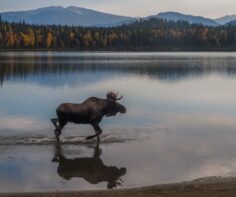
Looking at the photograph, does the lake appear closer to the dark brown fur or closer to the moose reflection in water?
the moose reflection in water

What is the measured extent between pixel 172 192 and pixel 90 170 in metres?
4.16

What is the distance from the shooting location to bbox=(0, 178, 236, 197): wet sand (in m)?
10.7

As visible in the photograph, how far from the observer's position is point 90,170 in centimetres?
1457

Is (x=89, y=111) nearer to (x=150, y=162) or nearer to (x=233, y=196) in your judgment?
(x=150, y=162)

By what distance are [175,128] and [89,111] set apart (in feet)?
16.5

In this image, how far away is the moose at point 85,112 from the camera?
18.4 meters

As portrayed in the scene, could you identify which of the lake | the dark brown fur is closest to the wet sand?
the lake

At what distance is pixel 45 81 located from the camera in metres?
49.7

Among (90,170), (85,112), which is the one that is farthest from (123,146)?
(90,170)

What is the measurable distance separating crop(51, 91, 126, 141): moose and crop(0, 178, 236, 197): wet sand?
688 cm

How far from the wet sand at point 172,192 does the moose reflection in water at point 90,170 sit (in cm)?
134

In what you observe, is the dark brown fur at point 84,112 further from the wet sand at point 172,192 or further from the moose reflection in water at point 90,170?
the wet sand at point 172,192

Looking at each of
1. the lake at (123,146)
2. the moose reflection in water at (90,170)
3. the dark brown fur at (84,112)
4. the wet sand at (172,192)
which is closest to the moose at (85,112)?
the dark brown fur at (84,112)

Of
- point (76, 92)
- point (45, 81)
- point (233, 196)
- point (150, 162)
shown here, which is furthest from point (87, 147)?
point (45, 81)
